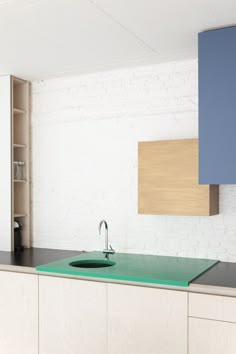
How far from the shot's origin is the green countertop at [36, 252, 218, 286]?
96.1 inches

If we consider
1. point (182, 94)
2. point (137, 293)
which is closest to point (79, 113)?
point (182, 94)

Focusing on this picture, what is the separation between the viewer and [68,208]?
356cm

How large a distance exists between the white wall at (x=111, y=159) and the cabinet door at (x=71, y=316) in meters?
0.74

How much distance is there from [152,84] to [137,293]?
1579mm

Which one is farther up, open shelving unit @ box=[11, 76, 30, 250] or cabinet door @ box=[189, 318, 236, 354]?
open shelving unit @ box=[11, 76, 30, 250]

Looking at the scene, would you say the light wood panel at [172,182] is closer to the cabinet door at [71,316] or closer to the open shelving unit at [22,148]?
the cabinet door at [71,316]

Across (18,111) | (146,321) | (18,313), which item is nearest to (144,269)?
(146,321)

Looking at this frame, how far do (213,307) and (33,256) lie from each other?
1531mm

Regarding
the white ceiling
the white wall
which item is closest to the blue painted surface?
the white ceiling

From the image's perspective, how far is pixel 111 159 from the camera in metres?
3.38

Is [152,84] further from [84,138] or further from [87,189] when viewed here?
[87,189]

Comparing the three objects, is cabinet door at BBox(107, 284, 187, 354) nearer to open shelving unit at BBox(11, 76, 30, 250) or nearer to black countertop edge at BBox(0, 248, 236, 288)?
black countertop edge at BBox(0, 248, 236, 288)

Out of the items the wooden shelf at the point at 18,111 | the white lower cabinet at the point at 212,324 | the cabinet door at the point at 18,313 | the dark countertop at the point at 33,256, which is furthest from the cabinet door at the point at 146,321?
the wooden shelf at the point at 18,111

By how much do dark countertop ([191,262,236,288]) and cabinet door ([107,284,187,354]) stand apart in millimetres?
161
